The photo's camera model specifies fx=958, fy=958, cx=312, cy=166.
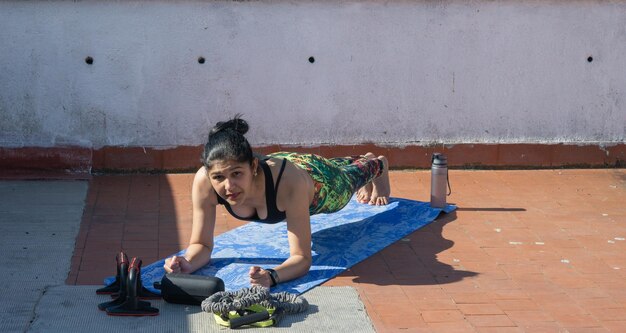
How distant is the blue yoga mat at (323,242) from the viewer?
5.31m

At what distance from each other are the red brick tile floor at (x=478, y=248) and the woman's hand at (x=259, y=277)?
1.50ft

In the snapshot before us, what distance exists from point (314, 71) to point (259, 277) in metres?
3.33

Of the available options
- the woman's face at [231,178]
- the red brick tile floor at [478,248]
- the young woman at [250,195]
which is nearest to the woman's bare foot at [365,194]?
the red brick tile floor at [478,248]

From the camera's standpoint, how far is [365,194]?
707 centimetres

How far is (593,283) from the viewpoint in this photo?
5355mm

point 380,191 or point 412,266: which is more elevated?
point 380,191

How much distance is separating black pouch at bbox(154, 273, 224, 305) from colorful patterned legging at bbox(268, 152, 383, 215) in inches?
42.0

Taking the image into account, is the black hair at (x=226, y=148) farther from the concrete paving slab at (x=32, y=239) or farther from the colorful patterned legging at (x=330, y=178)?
the concrete paving slab at (x=32, y=239)

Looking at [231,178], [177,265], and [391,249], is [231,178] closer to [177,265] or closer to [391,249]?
[177,265]

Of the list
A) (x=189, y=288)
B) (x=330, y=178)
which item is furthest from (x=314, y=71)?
(x=189, y=288)

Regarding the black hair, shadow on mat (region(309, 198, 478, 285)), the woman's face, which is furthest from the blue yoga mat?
the black hair

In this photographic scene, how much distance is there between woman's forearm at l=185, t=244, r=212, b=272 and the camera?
522 cm

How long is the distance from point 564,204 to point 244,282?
303 cm

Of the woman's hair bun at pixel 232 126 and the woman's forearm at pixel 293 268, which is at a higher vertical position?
the woman's hair bun at pixel 232 126
